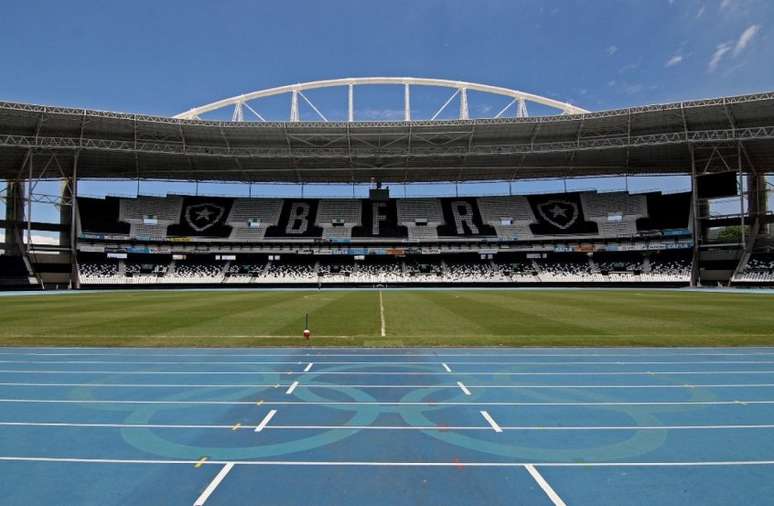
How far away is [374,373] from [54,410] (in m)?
5.66

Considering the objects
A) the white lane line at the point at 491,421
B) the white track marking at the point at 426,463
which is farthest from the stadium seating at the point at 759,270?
the white lane line at the point at 491,421

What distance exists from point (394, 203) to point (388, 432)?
58403 millimetres

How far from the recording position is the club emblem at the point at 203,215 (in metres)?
58.3

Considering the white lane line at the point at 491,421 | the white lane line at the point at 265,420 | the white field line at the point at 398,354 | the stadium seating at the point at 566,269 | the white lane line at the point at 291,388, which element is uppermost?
the white lane line at the point at 265,420

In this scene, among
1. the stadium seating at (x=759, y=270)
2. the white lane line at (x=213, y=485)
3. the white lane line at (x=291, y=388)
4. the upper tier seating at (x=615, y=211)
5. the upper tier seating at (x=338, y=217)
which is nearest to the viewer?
the white lane line at (x=213, y=485)

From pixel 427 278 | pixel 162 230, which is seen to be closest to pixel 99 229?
pixel 162 230

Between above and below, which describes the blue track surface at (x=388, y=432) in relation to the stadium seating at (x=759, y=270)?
above

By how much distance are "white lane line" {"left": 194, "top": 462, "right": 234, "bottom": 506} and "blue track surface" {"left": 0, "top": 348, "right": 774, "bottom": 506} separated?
2 cm

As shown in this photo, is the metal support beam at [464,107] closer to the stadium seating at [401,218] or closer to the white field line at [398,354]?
the stadium seating at [401,218]

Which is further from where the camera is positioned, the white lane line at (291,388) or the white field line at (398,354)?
the white field line at (398,354)

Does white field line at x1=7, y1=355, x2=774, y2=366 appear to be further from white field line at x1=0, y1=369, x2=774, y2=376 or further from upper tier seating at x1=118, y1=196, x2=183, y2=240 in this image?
upper tier seating at x1=118, y1=196, x2=183, y2=240

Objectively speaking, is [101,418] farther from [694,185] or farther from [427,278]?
[694,185]

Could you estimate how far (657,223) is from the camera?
176 ft

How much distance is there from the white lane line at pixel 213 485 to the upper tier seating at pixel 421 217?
5343cm
